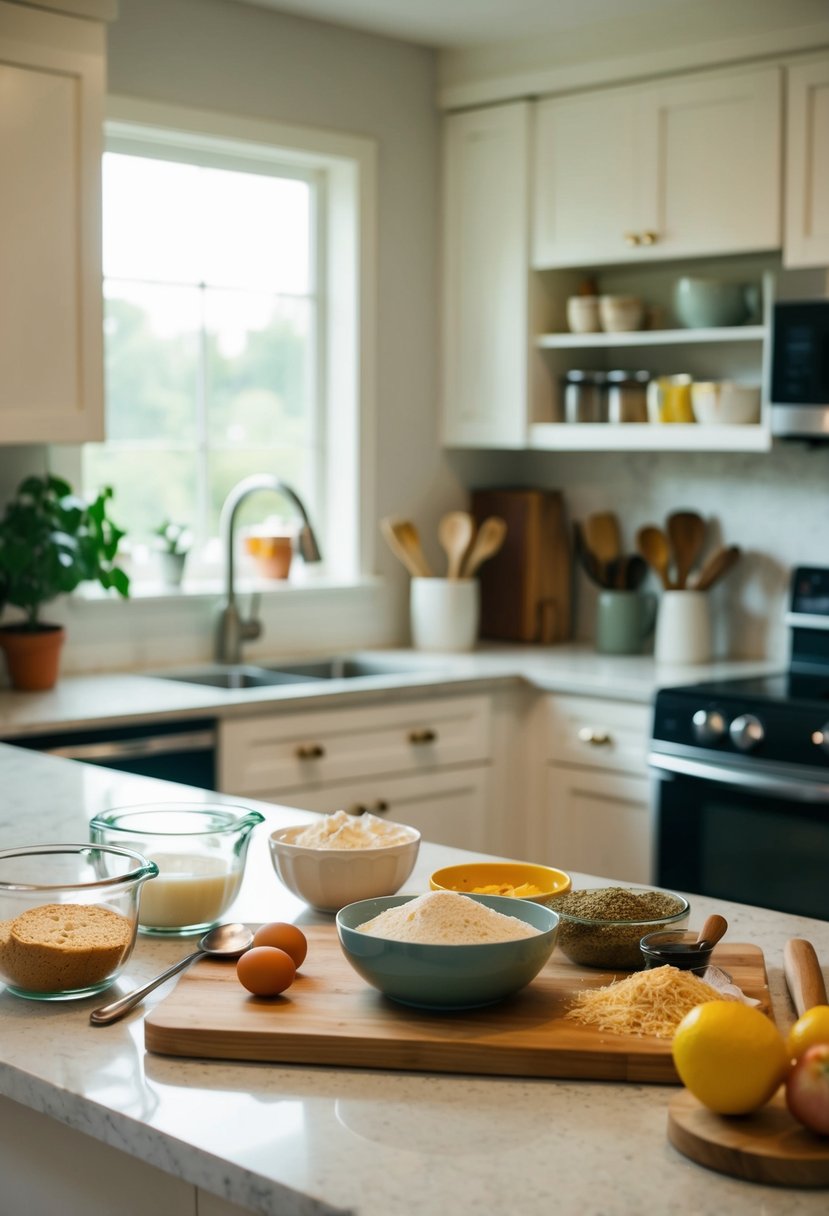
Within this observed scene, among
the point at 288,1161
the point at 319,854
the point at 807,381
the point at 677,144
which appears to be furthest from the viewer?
the point at 677,144

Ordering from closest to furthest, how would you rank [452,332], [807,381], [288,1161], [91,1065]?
[288,1161]
[91,1065]
[807,381]
[452,332]

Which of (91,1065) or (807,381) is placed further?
(807,381)

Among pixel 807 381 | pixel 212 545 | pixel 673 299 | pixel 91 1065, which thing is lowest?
pixel 91 1065

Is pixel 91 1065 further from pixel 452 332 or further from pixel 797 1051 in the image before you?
pixel 452 332

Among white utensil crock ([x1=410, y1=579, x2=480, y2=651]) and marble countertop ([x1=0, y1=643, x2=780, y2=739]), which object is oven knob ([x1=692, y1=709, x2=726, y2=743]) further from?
white utensil crock ([x1=410, y1=579, x2=480, y2=651])

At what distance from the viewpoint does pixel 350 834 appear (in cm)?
167

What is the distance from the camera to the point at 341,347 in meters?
4.38

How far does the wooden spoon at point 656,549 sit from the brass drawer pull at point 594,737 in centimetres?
59

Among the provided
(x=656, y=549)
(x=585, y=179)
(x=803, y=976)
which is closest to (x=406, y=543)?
(x=656, y=549)

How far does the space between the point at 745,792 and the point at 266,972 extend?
2176 millimetres

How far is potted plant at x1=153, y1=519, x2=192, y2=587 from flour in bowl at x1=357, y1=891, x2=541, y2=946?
269 centimetres

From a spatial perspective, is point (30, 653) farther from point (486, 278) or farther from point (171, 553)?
point (486, 278)

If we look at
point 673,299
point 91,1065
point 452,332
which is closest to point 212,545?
point 452,332

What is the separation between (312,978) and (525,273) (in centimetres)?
316
